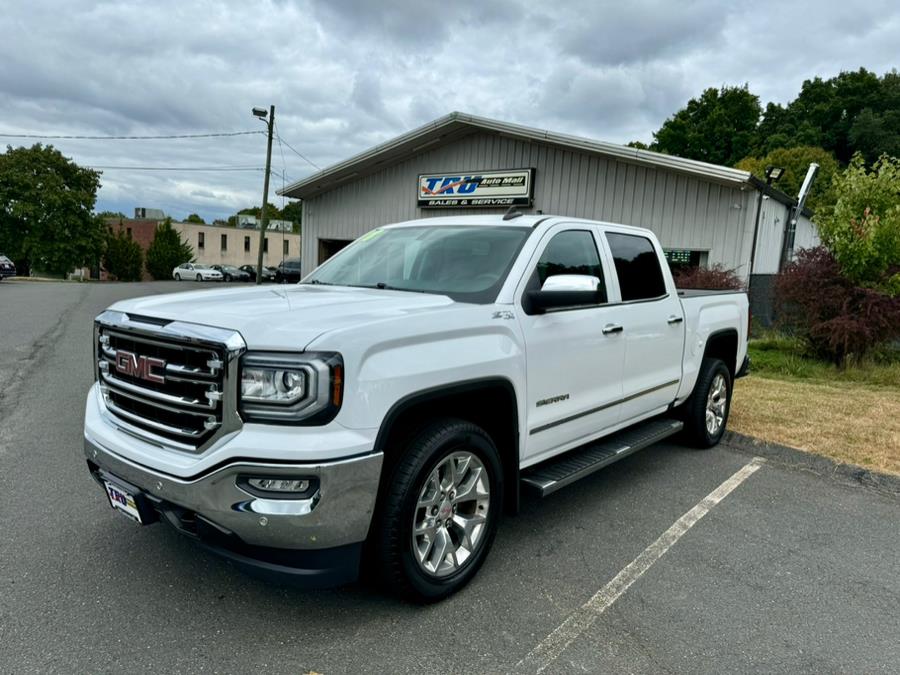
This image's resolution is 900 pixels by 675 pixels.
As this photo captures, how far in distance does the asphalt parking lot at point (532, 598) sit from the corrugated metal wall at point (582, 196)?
10649mm

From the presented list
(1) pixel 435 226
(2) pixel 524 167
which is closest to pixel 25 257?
(2) pixel 524 167

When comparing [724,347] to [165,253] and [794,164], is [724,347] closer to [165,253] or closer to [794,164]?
[794,164]

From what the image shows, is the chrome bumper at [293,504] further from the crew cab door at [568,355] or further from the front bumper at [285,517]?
the crew cab door at [568,355]

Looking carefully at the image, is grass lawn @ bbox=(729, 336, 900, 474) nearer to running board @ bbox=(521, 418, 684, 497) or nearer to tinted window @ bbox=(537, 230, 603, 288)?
running board @ bbox=(521, 418, 684, 497)

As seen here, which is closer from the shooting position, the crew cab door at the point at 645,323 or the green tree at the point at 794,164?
the crew cab door at the point at 645,323

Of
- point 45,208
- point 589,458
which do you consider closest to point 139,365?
point 589,458

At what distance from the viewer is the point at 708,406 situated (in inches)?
222

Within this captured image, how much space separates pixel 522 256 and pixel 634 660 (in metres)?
2.13

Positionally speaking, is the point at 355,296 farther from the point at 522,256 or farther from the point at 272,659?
the point at 272,659

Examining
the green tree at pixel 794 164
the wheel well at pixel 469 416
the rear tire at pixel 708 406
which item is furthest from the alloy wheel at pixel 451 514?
the green tree at pixel 794 164

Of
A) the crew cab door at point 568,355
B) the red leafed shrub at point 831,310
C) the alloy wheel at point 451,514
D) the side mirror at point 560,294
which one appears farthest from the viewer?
the red leafed shrub at point 831,310

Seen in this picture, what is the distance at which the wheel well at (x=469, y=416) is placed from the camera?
2.71 m

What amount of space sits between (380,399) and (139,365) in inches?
47.0

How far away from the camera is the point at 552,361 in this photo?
352 centimetres
